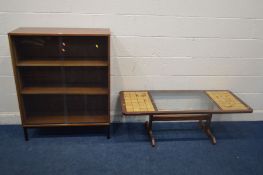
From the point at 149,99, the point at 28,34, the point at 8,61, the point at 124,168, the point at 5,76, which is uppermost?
the point at 28,34

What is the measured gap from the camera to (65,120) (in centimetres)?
275

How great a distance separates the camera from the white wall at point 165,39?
101 inches

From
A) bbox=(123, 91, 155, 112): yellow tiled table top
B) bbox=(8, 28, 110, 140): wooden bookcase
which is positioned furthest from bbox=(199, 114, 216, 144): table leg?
bbox=(8, 28, 110, 140): wooden bookcase

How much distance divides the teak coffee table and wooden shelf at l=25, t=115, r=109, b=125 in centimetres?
34

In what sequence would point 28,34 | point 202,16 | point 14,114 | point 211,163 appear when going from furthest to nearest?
point 14,114
point 202,16
point 211,163
point 28,34

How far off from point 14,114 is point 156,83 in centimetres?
166

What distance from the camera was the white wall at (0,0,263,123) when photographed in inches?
101

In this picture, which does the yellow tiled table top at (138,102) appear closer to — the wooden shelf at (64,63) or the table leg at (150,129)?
the table leg at (150,129)

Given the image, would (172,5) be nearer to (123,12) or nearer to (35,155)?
(123,12)

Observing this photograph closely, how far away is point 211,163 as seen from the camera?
2504mm

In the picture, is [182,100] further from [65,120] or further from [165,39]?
[65,120]

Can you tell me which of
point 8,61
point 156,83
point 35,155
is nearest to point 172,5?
→ point 156,83

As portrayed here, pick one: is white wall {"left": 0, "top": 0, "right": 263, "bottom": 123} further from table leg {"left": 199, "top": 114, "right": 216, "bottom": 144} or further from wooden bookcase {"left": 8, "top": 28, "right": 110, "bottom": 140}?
table leg {"left": 199, "top": 114, "right": 216, "bottom": 144}

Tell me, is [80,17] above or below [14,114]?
above
